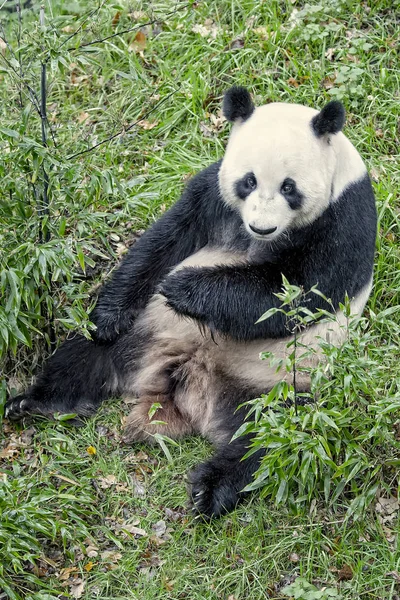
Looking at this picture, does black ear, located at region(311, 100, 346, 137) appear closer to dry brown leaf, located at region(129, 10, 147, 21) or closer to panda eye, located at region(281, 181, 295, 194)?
panda eye, located at region(281, 181, 295, 194)

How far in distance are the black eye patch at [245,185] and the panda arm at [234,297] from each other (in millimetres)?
496

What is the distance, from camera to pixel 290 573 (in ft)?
15.9

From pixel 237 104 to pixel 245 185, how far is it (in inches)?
19.2

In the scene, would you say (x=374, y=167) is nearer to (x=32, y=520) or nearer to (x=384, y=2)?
(x=384, y=2)

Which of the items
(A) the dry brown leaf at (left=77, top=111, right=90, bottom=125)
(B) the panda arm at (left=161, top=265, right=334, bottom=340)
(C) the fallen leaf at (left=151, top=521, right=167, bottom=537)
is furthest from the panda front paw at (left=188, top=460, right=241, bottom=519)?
(A) the dry brown leaf at (left=77, top=111, right=90, bottom=125)

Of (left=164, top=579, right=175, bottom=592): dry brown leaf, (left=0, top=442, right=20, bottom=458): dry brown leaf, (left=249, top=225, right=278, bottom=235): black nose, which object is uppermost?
(left=249, top=225, right=278, bottom=235): black nose

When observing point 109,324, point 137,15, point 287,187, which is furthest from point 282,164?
point 137,15

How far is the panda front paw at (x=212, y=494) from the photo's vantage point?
5.21 metres

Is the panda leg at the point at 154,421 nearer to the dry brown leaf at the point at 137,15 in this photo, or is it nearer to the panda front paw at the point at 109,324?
the panda front paw at the point at 109,324

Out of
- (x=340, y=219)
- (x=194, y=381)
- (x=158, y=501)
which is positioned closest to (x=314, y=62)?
(x=340, y=219)

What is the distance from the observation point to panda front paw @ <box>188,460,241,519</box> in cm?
521

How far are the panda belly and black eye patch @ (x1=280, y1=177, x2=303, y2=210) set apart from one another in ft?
2.28

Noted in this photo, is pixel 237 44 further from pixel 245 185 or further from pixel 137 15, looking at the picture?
pixel 245 185

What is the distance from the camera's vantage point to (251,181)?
5215 mm
